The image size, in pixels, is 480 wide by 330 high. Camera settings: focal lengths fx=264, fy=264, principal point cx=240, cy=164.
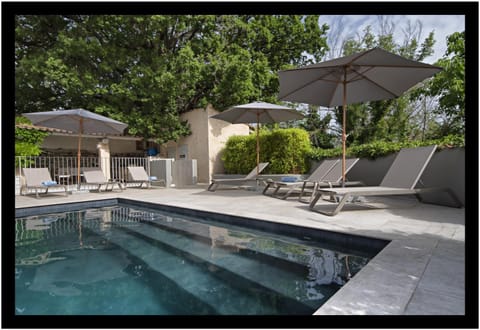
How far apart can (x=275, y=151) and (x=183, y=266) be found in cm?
779

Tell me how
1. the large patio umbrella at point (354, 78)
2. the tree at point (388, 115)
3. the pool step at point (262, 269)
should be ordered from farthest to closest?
the tree at point (388, 115) → the large patio umbrella at point (354, 78) → the pool step at point (262, 269)

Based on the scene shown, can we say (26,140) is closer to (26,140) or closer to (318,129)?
(26,140)

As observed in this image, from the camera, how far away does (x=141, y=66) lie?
13102 millimetres

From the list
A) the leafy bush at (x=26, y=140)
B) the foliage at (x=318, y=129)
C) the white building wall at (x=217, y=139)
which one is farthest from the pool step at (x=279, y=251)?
the foliage at (x=318, y=129)

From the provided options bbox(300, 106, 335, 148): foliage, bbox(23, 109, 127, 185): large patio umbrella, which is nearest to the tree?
bbox(300, 106, 335, 148): foliage

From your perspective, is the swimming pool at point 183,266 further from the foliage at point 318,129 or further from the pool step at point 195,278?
the foliage at point 318,129

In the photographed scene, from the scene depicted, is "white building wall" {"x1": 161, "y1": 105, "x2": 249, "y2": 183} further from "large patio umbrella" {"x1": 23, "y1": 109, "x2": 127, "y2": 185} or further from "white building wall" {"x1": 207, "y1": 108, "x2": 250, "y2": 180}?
"large patio umbrella" {"x1": 23, "y1": 109, "x2": 127, "y2": 185}

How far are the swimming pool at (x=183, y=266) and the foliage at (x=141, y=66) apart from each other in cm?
915

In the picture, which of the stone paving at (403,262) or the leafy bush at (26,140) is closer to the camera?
the stone paving at (403,262)

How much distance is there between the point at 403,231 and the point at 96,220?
5.70m

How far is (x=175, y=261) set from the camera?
3.35 meters

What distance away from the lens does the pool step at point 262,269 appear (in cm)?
249

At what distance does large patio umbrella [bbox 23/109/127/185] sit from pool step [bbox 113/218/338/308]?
6202mm

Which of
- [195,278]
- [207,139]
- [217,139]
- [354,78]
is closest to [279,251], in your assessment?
[195,278]
